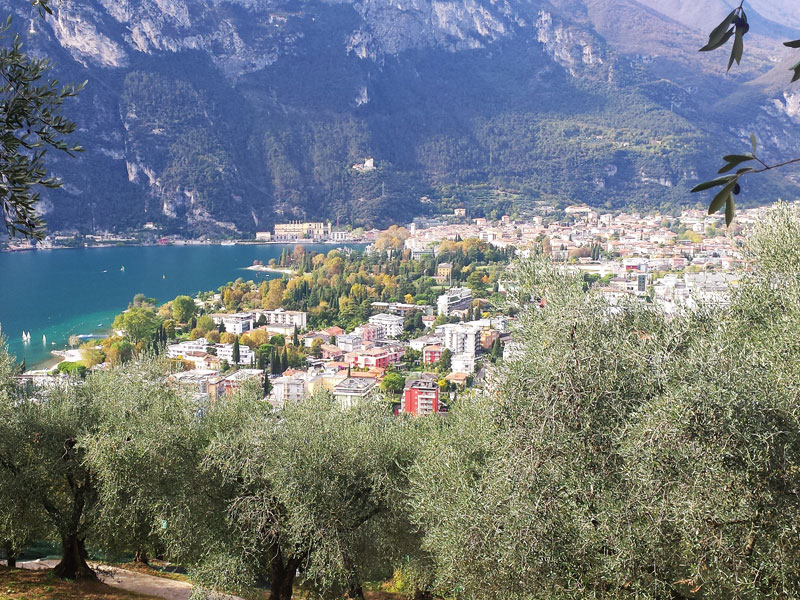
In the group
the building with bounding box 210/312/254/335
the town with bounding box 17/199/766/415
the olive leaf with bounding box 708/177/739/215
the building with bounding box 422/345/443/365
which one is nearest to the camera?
the olive leaf with bounding box 708/177/739/215

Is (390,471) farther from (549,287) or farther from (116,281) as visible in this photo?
(116,281)

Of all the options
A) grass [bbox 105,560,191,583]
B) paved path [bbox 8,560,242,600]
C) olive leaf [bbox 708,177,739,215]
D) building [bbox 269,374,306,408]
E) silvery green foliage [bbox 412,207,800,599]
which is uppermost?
olive leaf [bbox 708,177,739,215]

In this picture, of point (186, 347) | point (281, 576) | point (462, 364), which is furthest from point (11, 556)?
point (186, 347)

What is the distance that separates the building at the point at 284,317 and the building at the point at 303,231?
1660 inches

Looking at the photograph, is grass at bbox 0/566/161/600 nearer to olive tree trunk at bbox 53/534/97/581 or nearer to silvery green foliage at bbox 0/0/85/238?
olive tree trunk at bbox 53/534/97/581

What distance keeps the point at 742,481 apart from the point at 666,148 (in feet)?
280

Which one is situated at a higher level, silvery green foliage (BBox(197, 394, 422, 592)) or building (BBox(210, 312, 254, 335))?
silvery green foliage (BBox(197, 394, 422, 592))

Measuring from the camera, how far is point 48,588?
5879mm

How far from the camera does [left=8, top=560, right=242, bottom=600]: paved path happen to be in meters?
6.55

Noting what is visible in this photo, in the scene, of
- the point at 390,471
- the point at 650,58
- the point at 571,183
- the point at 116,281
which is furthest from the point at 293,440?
the point at 650,58

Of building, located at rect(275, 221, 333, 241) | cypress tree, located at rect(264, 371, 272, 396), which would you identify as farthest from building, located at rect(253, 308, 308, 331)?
building, located at rect(275, 221, 333, 241)

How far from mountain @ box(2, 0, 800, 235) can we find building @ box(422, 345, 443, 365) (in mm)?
52189

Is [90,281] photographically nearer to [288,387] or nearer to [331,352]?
[331,352]

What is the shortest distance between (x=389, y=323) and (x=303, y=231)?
48.1m
